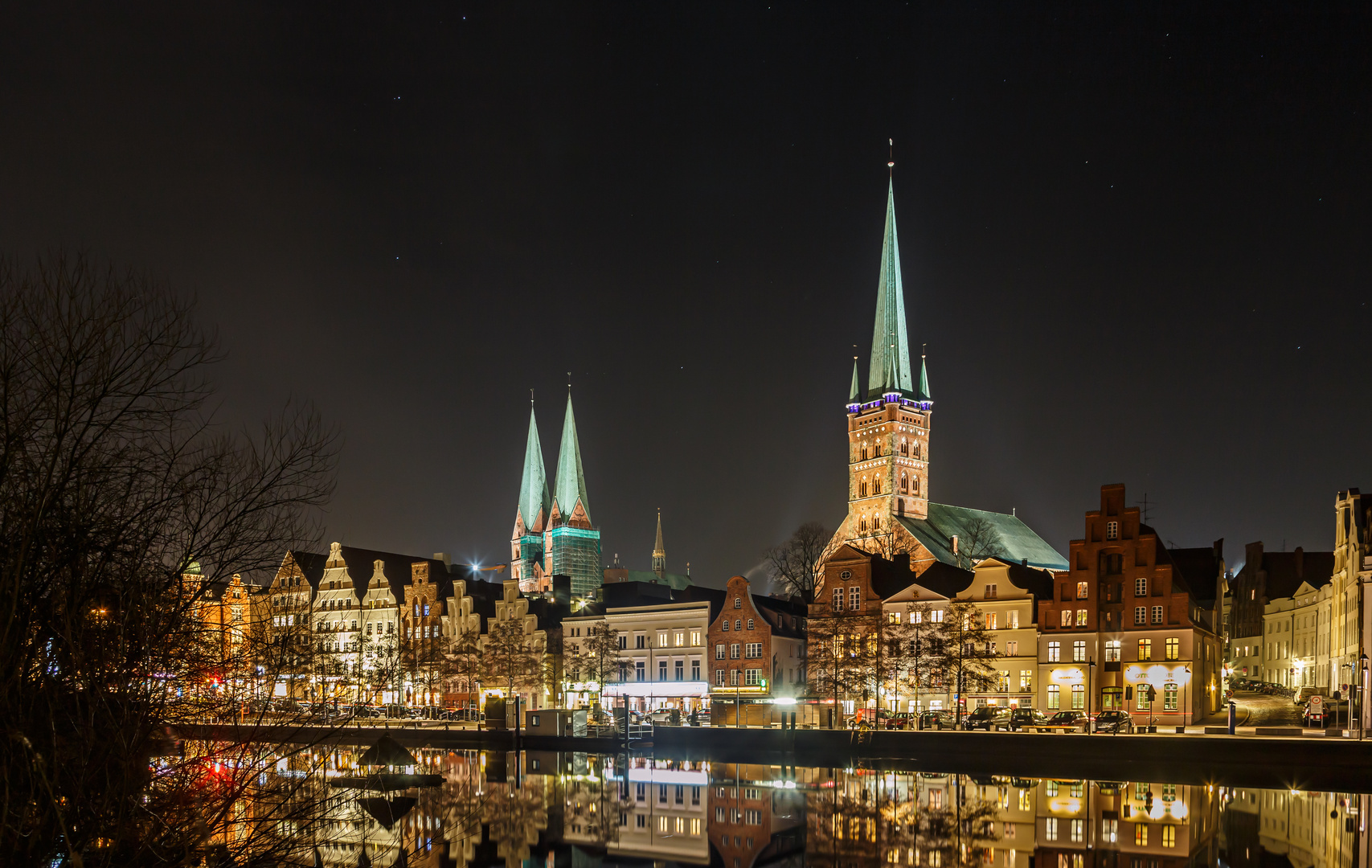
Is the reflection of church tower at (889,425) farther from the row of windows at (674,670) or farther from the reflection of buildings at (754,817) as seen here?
the reflection of buildings at (754,817)

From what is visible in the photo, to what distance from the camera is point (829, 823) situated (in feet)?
142

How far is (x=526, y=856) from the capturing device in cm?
3841

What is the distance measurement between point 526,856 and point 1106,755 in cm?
3352

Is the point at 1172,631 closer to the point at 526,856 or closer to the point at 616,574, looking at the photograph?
the point at 526,856

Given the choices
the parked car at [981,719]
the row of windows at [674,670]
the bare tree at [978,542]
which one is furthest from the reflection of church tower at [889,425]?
the parked car at [981,719]

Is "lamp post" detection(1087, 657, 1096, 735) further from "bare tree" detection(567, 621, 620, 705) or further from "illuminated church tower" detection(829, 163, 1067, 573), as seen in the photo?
"illuminated church tower" detection(829, 163, 1067, 573)

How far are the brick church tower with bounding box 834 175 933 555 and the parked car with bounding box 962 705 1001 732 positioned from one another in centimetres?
9214

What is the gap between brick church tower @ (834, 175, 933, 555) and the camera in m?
173

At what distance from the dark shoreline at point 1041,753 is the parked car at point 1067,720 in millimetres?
7861

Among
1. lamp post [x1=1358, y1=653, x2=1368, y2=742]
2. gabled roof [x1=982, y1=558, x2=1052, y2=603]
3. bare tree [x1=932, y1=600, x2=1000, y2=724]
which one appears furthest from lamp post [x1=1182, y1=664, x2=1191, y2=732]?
lamp post [x1=1358, y1=653, x2=1368, y2=742]

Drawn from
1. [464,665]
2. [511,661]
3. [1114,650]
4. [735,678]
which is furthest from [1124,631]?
[464,665]

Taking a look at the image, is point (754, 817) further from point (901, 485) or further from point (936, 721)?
point (901, 485)

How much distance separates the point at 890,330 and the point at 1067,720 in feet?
366

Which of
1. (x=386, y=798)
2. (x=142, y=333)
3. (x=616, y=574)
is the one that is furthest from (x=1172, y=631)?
(x=616, y=574)
